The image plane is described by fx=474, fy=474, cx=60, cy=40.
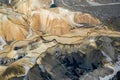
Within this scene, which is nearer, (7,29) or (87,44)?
(87,44)

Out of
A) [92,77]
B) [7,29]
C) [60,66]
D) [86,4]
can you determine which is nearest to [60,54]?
[60,66]

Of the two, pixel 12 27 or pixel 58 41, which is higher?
pixel 12 27

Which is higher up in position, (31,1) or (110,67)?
(31,1)

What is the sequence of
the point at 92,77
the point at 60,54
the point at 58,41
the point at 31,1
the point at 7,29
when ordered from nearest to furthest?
the point at 92,77 → the point at 60,54 → the point at 58,41 → the point at 7,29 → the point at 31,1

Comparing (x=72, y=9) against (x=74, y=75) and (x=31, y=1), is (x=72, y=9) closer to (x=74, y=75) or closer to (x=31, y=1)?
(x=31, y=1)

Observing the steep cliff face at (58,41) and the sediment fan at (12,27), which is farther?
the sediment fan at (12,27)

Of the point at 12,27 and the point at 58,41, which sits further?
the point at 12,27

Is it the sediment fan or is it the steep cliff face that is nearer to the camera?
the steep cliff face

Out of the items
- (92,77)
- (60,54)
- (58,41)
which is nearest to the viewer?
(92,77)
